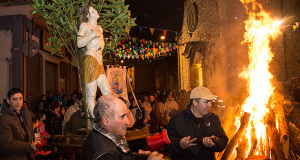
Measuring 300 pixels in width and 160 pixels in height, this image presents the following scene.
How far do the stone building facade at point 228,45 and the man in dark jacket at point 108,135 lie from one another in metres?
10.8

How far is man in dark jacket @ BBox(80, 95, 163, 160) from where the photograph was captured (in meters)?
1.74

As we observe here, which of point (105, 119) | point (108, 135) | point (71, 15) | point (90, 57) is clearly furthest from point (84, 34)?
point (108, 135)

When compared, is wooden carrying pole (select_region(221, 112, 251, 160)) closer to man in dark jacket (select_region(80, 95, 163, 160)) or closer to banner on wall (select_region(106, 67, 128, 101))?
banner on wall (select_region(106, 67, 128, 101))

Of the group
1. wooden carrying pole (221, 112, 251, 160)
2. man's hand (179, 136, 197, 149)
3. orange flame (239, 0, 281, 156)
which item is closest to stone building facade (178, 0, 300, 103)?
orange flame (239, 0, 281, 156)

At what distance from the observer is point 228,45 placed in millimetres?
12609

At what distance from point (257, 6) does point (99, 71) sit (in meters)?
12.4

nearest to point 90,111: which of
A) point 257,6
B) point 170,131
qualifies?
point 170,131

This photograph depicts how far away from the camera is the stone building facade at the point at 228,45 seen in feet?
41.4

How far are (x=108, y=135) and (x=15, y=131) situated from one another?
2.40 m

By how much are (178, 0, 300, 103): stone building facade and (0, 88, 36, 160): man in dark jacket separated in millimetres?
9899

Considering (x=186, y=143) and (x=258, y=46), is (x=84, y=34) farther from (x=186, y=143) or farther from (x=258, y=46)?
(x=258, y=46)

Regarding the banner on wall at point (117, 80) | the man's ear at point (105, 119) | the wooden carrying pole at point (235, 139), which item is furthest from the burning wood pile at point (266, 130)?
the banner on wall at point (117, 80)

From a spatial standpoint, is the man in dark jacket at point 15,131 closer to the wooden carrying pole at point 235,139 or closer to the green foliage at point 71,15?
the green foliage at point 71,15

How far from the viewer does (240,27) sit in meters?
12.8
